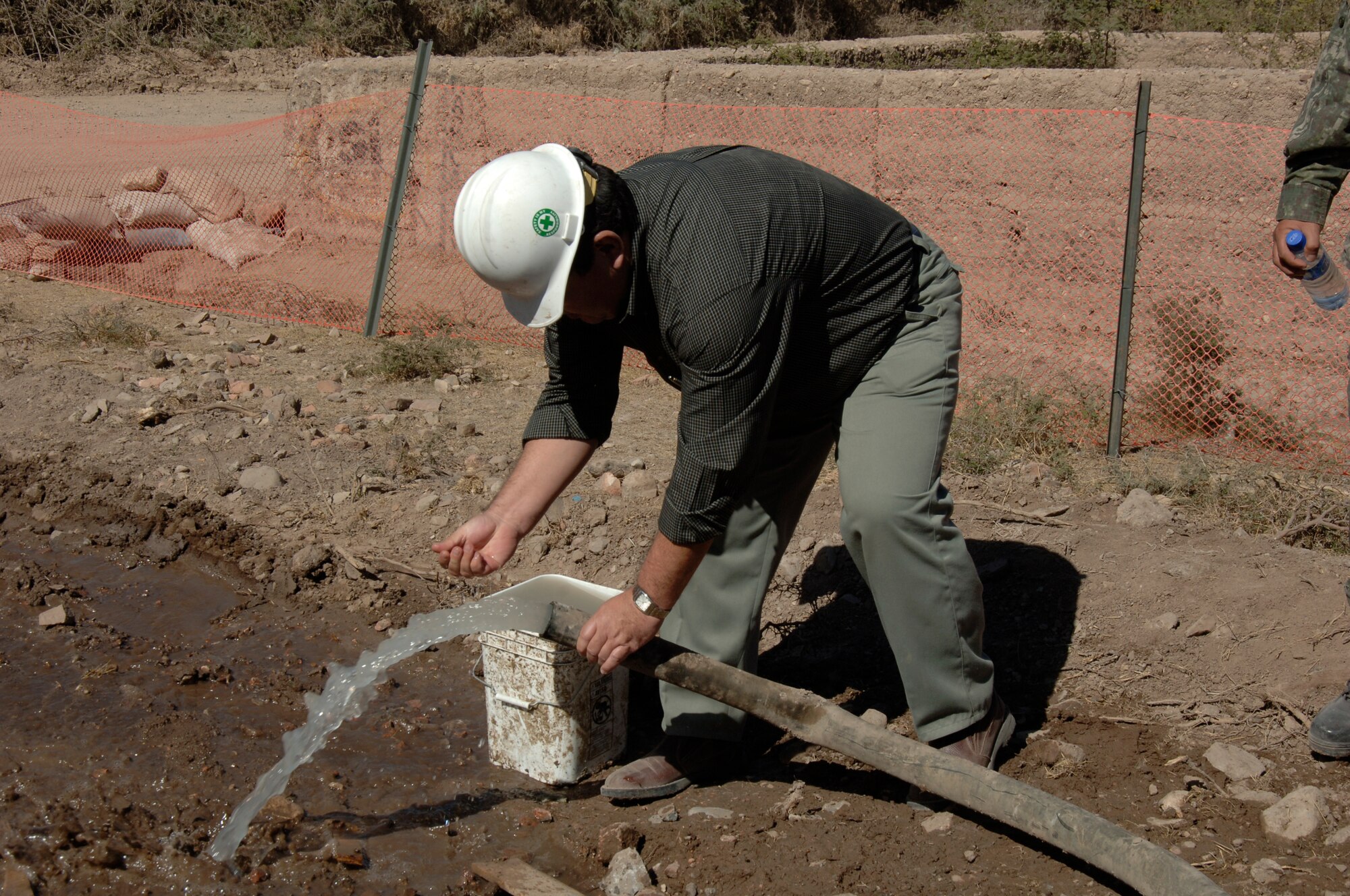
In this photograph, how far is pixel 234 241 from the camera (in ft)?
29.4

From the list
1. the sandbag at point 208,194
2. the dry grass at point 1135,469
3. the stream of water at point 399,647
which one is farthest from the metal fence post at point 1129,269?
the sandbag at point 208,194

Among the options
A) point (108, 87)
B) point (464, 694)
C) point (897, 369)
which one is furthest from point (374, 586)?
point (108, 87)

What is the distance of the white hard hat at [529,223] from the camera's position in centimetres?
219

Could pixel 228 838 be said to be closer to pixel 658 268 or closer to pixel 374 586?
pixel 374 586

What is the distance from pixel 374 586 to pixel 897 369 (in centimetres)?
239

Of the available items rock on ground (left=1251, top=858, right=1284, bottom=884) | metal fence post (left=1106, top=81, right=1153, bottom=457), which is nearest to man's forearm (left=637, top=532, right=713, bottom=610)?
rock on ground (left=1251, top=858, right=1284, bottom=884)

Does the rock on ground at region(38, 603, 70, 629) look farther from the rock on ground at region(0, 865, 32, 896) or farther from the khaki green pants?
the khaki green pants

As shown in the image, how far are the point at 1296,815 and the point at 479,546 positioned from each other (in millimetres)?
2089

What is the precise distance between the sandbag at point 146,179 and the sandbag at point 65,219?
1.24 ft

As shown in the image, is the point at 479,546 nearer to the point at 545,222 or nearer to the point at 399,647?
the point at 399,647

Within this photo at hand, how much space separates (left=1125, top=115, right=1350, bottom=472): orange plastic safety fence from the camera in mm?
5344

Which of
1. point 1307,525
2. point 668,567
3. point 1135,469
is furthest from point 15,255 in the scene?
point 1307,525

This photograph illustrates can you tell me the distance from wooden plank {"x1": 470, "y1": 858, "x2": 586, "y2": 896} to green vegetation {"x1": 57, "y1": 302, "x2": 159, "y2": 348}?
16.9 ft

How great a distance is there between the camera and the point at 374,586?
14.0 feet
